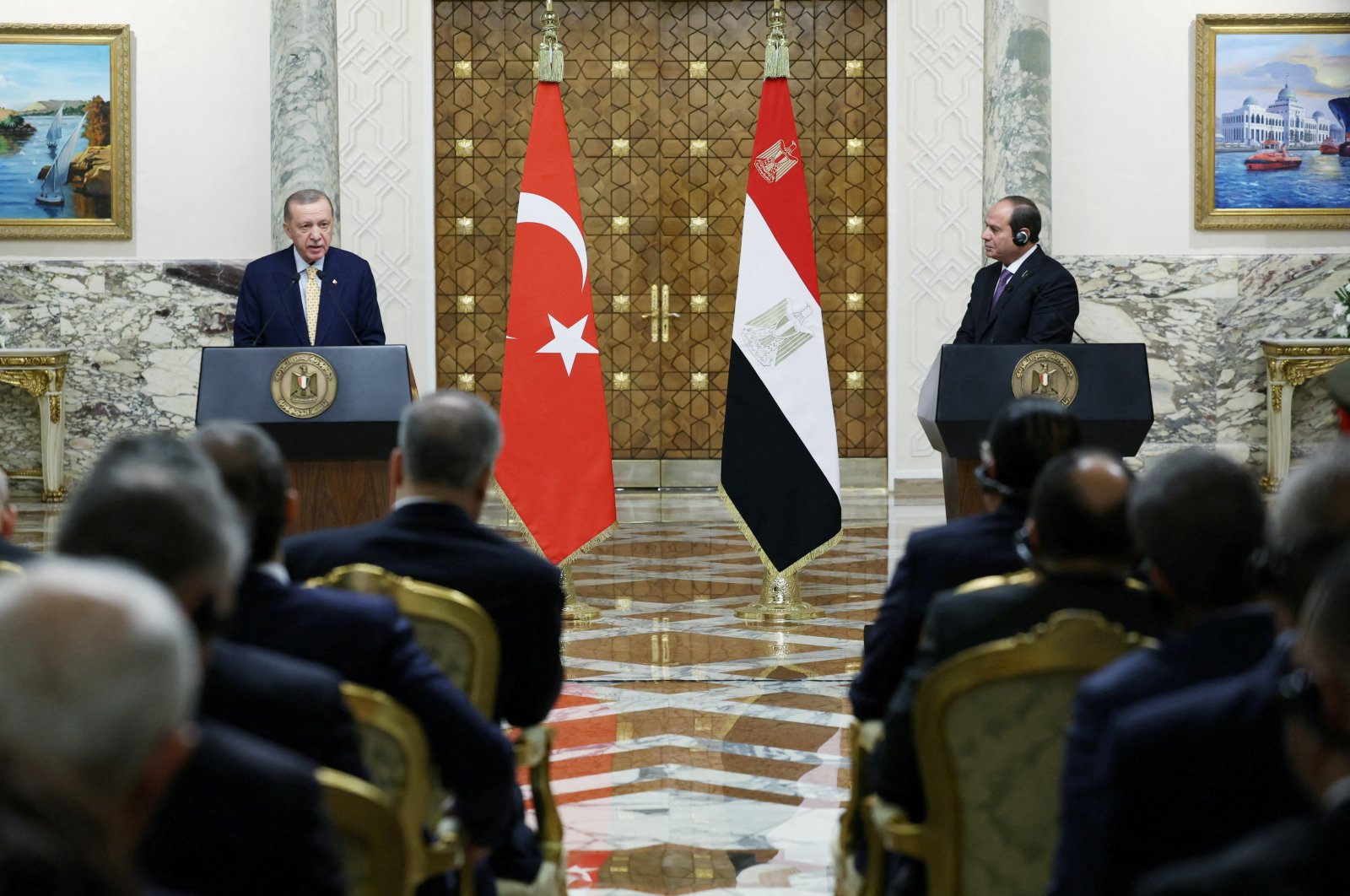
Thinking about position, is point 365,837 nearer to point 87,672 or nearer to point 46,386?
point 87,672

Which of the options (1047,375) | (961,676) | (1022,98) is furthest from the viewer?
(1022,98)

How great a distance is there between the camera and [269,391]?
5.95 metres

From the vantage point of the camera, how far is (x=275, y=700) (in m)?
1.73

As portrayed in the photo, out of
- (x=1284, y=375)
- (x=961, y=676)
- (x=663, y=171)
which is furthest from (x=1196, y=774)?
(x=663, y=171)

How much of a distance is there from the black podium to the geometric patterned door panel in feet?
20.1

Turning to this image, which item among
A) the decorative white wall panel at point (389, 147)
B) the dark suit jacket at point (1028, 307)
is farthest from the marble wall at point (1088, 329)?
the dark suit jacket at point (1028, 307)

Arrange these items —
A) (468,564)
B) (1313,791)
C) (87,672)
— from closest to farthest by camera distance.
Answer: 1. (87,672)
2. (1313,791)
3. (468,564)

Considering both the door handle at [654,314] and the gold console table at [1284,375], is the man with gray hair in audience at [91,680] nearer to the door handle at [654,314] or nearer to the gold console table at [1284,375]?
the gold console table at [1284,375]

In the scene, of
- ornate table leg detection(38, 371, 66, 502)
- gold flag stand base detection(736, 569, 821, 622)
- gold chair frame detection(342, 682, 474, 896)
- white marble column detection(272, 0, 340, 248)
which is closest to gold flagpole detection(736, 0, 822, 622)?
gold flag stand base detection(736, 569, 821, 622)

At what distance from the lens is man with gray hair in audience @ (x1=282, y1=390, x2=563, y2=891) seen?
8.97ft

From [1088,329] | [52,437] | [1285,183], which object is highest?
[1285,183]

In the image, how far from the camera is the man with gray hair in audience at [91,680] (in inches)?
39.0

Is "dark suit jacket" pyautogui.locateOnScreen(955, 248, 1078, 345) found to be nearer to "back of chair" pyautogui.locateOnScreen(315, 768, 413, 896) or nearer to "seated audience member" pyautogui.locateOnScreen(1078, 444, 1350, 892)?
"seated audience member" pyautogui.locateOnScreen(1078, 444, 1350, 892)

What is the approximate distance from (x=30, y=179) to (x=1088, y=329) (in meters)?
8.06
